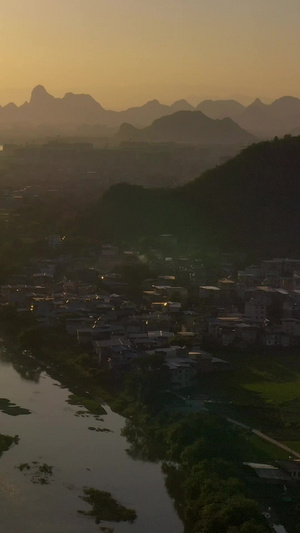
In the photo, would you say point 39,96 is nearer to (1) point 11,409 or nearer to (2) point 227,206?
(2) point 227,206

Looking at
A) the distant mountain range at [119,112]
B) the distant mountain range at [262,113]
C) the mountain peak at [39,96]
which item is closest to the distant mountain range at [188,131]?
the distant mountain range at [262,113]

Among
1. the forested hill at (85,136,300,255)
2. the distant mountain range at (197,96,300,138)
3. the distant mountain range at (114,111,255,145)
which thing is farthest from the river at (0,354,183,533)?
the distant mountain range at (197,96,300,138)

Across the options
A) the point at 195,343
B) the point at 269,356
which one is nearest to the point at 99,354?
the point at 195,343

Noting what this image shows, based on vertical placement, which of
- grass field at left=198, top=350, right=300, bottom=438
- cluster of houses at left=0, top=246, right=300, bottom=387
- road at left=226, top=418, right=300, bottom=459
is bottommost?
road at left=226, top=418, right=300, bottom=459

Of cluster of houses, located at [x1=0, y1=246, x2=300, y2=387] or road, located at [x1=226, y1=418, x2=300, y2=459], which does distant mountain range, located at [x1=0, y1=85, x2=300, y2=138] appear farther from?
road, located at [x1=226, y1=418, x2=300, y2=459]

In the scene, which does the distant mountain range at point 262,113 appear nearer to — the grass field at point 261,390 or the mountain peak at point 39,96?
the mountain peak at point 39,96

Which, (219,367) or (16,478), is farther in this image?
(219,367)

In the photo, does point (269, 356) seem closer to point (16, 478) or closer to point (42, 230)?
point (16, 478)
